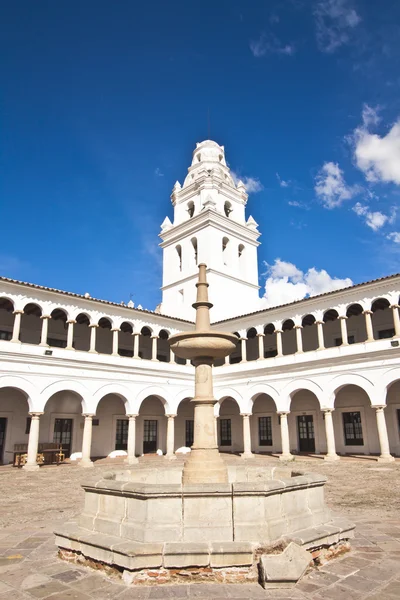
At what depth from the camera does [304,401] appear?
24750 mm

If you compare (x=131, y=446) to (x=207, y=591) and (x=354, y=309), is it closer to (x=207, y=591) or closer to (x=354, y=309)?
(x=354, y=309)

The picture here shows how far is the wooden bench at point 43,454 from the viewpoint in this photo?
1914cm

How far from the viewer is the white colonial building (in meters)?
19.8

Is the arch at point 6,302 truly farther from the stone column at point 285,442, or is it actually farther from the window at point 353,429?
the window at point 353,429

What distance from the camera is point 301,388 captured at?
2230cm

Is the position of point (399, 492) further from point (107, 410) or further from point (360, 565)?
point (107, 410)

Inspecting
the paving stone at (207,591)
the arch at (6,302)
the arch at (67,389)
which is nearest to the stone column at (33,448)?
the arch at (67,389)

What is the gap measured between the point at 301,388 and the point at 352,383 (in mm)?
2708

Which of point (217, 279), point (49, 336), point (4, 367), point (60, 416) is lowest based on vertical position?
point (60, 416)

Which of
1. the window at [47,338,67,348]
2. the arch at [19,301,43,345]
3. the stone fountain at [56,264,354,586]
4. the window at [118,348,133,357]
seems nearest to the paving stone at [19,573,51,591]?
the stone fountain at [56,264,354,586]

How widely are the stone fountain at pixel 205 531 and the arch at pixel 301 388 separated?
51.1 ft

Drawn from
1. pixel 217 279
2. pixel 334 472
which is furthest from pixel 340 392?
pixel 217 279

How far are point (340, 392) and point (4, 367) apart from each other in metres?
16.3

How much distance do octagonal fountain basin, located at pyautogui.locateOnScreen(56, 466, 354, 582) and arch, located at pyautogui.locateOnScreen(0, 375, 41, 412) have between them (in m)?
13.9
